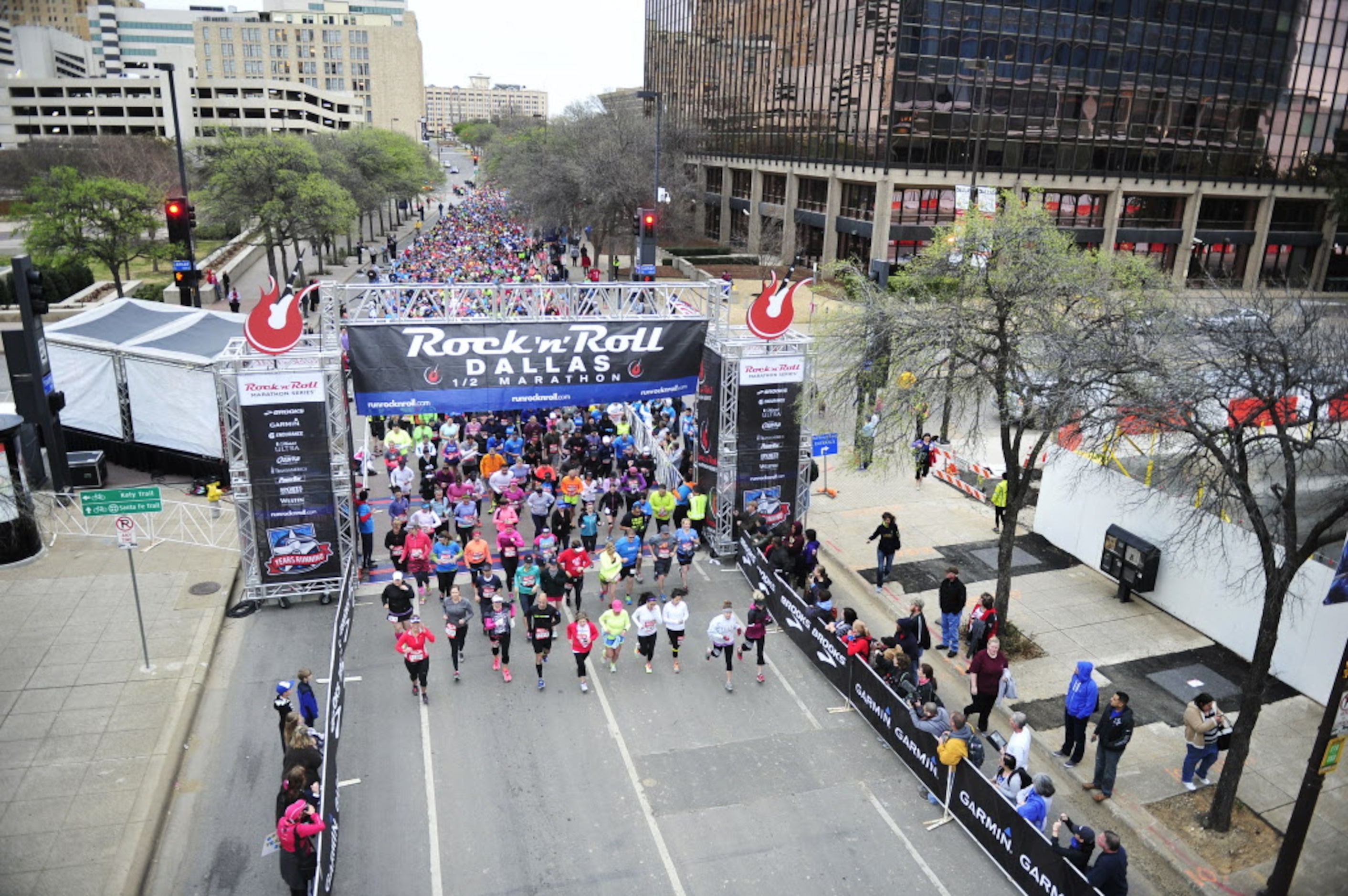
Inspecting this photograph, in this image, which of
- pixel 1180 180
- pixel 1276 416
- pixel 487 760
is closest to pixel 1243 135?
pixel 1180 180

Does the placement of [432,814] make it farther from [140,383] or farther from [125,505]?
[140,383]

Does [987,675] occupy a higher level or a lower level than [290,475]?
lower

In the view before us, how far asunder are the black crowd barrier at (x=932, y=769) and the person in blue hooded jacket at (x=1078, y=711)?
96 cm

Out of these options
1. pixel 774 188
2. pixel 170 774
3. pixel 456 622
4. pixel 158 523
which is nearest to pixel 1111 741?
pixel 456 622

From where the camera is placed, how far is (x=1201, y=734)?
10.3 meters

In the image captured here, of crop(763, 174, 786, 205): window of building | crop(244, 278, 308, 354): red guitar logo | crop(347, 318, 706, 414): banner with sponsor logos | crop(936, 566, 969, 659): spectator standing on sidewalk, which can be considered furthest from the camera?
crop(763, 174, 786, 205): window of building

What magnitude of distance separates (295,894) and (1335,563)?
13681mm

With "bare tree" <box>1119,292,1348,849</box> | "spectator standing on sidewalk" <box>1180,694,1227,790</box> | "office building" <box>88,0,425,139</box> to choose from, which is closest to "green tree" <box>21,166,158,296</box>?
"bare tree" <box>1119,292,1348,849</box>

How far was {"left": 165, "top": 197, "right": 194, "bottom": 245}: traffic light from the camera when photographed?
21.6 meters

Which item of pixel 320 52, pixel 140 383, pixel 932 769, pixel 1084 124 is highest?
pixel 320 52

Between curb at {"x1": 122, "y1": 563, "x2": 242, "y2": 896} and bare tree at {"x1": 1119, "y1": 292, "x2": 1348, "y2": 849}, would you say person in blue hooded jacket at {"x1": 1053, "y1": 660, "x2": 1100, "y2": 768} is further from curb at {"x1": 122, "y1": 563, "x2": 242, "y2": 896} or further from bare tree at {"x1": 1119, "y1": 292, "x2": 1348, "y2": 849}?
curb at {"x1": 122, "y1": 563, "x2": 242, "y2": 896}

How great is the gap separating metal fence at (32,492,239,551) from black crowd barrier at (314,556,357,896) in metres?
4.83

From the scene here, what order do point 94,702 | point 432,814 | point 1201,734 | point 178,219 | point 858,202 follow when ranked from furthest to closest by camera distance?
point 858,202 → point 178,219 → point 94,702 → point 1201,734 → point 432,814

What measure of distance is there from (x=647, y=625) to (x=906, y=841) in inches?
178
